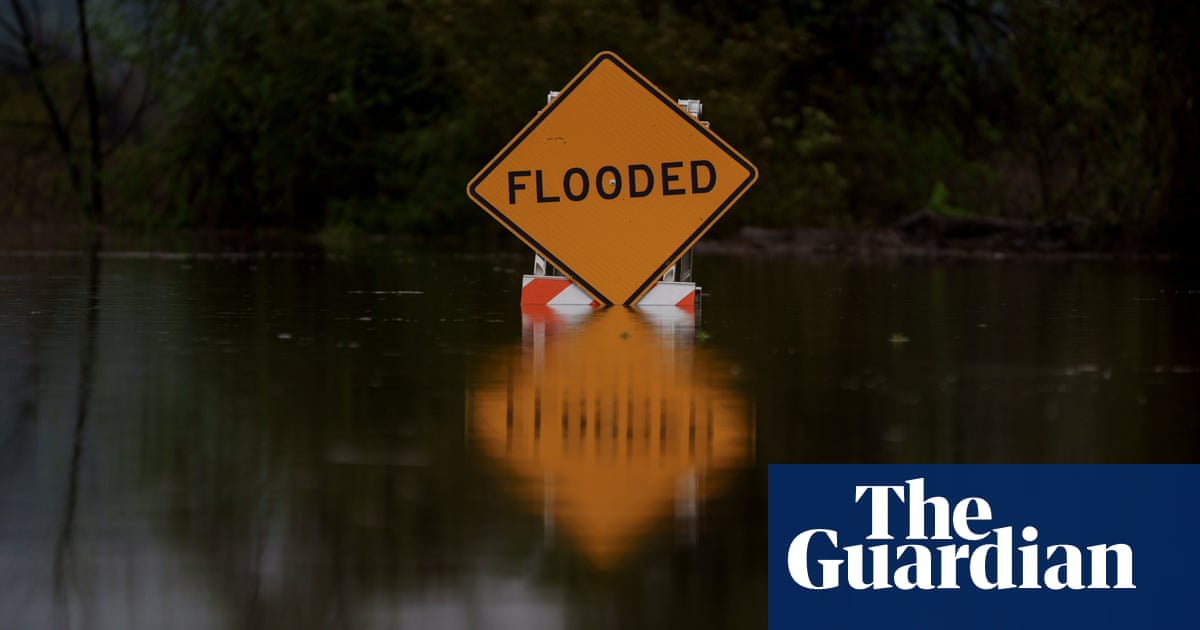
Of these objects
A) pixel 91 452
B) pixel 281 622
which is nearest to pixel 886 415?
pixel 91 452

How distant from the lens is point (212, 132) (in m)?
47.2

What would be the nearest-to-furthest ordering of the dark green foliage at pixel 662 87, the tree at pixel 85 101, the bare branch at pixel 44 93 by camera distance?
the dark green foliage at pixel 662 87
the tree at pixel 85 101
the bare branch at pixel 44 93

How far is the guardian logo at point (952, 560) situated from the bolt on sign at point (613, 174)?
10.7 m

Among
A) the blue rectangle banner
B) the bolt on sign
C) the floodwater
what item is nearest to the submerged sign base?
the floodwater

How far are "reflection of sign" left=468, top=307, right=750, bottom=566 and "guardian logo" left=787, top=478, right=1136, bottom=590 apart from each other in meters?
0.66

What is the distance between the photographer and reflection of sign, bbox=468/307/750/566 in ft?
25.2

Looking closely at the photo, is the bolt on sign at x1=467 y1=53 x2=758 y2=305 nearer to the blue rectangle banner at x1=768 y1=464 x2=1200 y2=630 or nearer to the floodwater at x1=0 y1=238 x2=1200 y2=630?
the floodwater at x1=0 y1=238 x2=1200 y2=630

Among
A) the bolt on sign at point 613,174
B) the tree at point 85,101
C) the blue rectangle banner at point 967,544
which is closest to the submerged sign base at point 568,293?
the bolt on sign at point 613,174

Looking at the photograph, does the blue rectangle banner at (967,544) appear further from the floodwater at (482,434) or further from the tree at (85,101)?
the tree at (85,101)

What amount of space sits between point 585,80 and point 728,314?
7.33 feet

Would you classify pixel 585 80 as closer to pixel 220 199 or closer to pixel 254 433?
pixel 254 433

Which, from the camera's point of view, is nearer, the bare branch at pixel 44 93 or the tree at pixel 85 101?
the tree at pixel 85 101

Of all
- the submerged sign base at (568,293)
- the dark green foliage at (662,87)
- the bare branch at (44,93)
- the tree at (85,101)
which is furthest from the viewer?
the bare branch at (44,93)

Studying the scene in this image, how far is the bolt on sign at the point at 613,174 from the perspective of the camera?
1752cm
